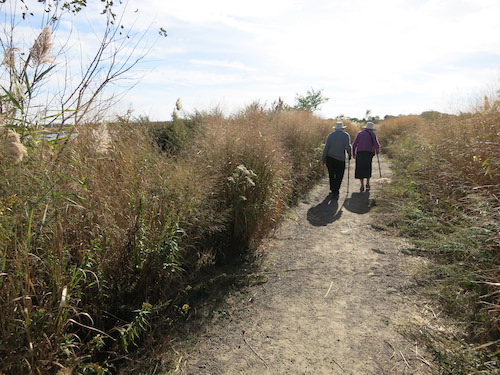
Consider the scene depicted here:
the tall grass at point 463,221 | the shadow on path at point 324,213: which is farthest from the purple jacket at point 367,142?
the shadow on path at point 324,213

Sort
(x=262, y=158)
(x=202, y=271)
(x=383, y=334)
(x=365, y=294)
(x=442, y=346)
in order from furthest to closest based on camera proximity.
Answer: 1. (x=262, y=158)
2. (x=202, y=271)
3. (x=365, y=294)
4. (x=383, y=334)
5. (x=442, y=346)

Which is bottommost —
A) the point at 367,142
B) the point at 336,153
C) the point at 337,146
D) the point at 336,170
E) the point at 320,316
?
the point at 320,316

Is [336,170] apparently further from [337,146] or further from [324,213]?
[324,213]

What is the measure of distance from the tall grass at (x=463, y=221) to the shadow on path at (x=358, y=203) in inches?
26.9

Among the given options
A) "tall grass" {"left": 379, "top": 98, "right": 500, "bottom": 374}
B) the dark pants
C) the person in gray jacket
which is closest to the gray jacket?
the person in gray jacket

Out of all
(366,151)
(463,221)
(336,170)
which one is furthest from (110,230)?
(366,151)

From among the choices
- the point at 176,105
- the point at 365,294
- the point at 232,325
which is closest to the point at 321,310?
the point at 365,294

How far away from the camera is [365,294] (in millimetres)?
3955

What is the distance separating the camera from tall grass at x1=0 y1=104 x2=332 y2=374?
2209 millimetres

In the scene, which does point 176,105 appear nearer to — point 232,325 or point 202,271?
point 202,271

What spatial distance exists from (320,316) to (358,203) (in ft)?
16.9

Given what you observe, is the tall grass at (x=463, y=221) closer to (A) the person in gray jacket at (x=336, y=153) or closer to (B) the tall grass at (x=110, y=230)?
(A) the person in gray jacket at (x=336, y=153)

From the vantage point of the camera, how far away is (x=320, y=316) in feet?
11.7

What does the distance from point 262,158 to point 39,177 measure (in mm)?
3181
